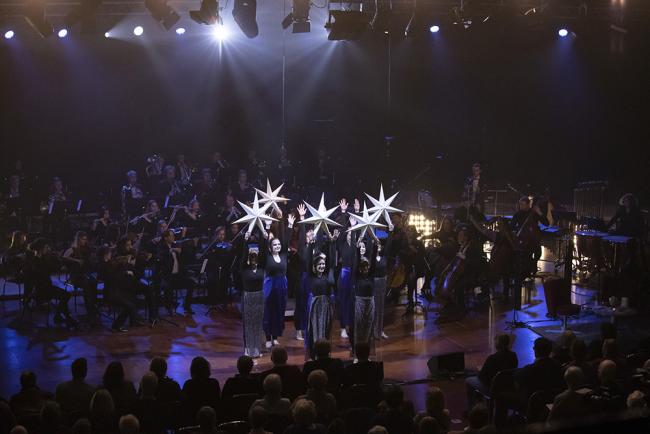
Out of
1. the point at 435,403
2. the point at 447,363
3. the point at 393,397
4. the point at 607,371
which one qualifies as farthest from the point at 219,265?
the point at 607,371

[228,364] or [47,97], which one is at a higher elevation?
[47,97]

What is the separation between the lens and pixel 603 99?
2120 cm

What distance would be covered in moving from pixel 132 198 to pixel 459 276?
789 cm

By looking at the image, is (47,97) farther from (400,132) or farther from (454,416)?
(454,416)

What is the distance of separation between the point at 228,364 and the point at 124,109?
39.4ft

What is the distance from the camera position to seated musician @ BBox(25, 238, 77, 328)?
1191cm

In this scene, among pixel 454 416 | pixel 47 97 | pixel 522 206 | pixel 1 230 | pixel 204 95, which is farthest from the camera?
pixel 204 95

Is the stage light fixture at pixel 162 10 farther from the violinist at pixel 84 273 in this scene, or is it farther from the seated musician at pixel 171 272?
the violinist at pixel 84 273

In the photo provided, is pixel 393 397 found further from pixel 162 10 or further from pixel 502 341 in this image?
pixel 162 10

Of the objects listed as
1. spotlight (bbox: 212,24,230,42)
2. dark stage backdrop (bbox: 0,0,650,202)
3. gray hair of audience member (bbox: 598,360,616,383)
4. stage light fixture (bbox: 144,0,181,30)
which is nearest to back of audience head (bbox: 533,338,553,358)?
gray hair of audience member (bbox: 598,360,616,383)

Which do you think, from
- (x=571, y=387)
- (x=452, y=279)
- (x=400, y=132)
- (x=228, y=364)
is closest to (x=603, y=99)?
(x=400, y=132)

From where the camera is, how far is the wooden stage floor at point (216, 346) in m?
9.84

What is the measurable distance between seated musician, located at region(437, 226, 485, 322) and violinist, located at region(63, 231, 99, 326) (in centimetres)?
601

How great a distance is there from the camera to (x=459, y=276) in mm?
12875
